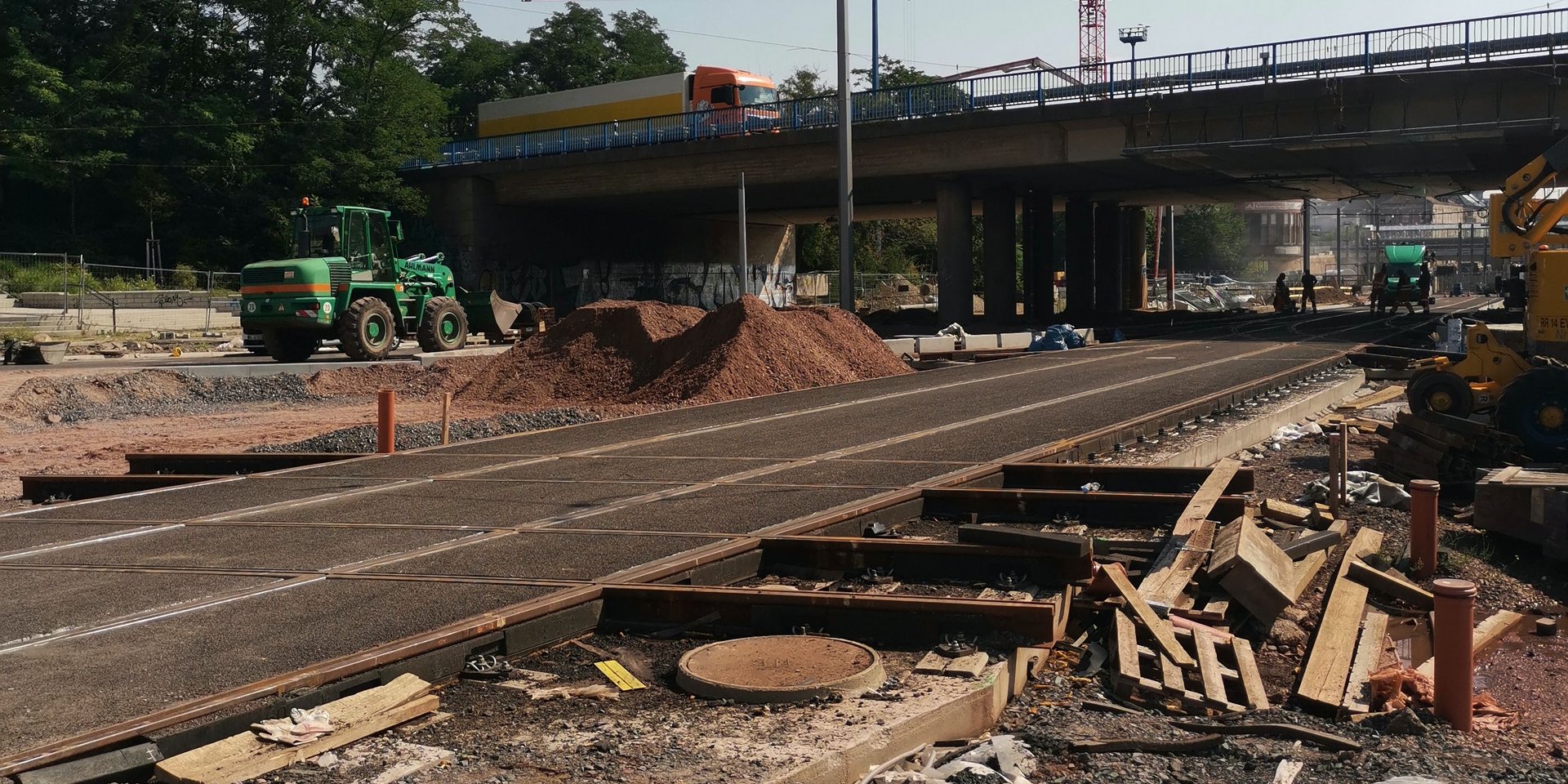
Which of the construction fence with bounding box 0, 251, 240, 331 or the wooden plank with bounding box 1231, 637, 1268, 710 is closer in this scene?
the wooden plank with bounding box 1231, 637, 1268, 710

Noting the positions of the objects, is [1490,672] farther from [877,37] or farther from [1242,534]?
[877,37]

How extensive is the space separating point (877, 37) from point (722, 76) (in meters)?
15.4

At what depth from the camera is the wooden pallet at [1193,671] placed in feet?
21.2

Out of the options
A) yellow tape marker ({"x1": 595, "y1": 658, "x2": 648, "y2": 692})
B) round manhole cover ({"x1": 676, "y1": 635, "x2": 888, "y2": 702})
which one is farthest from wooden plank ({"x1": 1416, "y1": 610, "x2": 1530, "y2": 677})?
yellow tape marker ({"x1": 595, "y1": 658, "x2": 648, "y2": 692})

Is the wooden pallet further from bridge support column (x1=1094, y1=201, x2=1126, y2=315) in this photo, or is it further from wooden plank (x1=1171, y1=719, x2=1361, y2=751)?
bridge support column (x1=1094, y1=201, x2=1126, y2=315)

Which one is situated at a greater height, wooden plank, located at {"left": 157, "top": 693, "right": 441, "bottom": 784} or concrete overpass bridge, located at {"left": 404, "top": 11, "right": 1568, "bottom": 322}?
concrete overpass bridge, located at {"left": 404, "top": 11, "right": 1568, "bottom": 322}

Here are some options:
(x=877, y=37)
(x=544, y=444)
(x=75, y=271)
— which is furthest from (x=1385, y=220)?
(x=544, y=444)

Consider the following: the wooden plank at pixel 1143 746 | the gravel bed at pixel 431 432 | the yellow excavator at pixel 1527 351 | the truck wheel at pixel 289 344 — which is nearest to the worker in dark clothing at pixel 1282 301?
the yellow excavator at pixel 1527 351

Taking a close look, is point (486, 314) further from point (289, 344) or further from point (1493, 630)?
point (1493, 630)

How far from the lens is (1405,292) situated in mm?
51594

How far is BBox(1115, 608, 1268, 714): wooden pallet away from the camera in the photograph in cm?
646

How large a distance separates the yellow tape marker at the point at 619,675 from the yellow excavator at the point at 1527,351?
1160cm

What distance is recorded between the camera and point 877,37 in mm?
64312

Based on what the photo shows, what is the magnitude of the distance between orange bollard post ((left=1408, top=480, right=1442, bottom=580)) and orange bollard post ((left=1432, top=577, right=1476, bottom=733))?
12.5 feet
